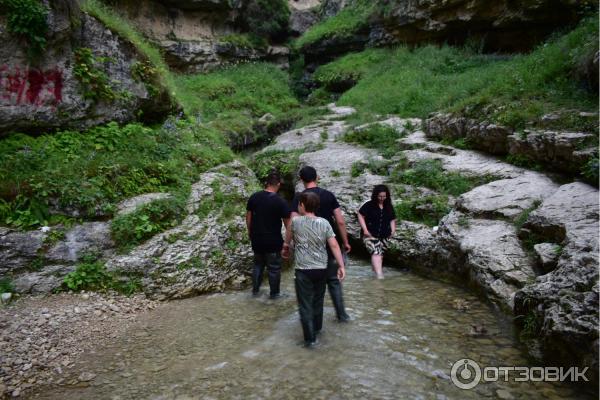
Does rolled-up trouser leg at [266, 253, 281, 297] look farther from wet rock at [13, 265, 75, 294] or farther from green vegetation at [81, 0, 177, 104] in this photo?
green vegetation at [81, 0, 177, 104]

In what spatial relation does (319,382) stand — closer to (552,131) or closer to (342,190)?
(342,190)

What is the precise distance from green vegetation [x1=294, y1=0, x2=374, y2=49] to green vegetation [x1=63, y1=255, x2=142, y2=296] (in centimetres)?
2379

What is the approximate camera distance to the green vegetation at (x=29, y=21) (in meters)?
7.43

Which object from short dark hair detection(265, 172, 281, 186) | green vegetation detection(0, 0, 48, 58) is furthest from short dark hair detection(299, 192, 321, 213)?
green vegetation detection(0, 0, 48, 58)

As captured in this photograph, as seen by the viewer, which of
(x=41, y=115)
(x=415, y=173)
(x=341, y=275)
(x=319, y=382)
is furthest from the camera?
(x=415, y=173)

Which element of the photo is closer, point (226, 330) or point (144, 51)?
point (226, 330)

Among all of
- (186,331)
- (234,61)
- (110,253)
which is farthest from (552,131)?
(234,61)

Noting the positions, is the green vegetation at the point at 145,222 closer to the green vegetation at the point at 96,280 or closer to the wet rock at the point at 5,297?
the green vegetation at the point at 96,280

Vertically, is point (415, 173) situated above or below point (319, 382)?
above

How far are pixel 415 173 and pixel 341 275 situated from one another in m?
6.17

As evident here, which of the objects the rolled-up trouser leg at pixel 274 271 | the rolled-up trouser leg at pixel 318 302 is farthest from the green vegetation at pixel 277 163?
the rolled-up trouser leg at pixel 318 302

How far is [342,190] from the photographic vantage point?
10.8 metres

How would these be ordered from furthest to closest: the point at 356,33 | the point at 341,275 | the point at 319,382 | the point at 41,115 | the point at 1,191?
the point at 356,33 → the point at 41,115 → the point at 1,191 → the point at 341,275 → the point at 319,382

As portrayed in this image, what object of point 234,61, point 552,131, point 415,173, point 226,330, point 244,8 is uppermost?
point 244,8
